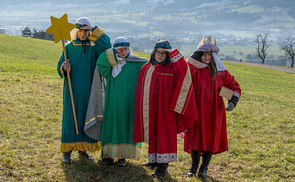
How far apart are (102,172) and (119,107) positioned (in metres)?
1.14

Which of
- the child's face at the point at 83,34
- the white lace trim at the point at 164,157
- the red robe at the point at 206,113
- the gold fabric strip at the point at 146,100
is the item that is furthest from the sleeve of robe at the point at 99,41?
the white lace trim at the point at 164,157

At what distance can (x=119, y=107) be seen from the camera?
4.16m

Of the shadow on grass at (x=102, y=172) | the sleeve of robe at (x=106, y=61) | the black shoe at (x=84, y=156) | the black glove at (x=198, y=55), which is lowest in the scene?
the shadow on grass at (x=102, y=172)

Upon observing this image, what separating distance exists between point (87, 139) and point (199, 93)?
210 centimetres

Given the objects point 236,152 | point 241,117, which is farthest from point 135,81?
point 241,117

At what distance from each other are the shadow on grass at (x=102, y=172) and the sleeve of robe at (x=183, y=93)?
121 centimetres

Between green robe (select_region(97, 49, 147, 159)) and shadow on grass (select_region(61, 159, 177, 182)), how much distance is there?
0.88 ft

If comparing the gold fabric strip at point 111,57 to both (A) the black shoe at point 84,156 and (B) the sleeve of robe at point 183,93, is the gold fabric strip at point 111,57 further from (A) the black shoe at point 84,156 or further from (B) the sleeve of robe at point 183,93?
(A) the black shoe at point 84,156

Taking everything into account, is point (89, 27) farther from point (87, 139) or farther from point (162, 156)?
point (162, 156)

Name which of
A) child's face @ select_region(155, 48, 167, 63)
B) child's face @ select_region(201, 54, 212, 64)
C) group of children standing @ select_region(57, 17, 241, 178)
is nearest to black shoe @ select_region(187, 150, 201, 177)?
group of children standing @ select_region(57, 17, 241, 178)

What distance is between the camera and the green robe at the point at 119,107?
414 centimetres

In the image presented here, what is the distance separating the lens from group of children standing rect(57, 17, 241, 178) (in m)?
3.88

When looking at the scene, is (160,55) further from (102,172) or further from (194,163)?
(102,172)

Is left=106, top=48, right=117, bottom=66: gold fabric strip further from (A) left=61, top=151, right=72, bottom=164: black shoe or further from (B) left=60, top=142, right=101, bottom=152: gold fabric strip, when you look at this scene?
(A) left=61, top=151, right=72, bottom=164: black shoe
